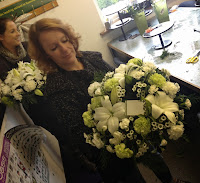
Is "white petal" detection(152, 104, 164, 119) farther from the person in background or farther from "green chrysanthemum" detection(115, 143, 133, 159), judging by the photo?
the person in background

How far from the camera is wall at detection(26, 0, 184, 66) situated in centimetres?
109

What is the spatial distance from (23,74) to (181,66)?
99 centimetres

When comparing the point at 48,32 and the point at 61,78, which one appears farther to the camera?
the point at 61,78

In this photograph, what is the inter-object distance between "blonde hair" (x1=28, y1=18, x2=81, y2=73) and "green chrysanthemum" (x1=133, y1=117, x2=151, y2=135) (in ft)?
1.68

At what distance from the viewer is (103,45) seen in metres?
1.32

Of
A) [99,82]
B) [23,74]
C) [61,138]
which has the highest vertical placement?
[23,74]

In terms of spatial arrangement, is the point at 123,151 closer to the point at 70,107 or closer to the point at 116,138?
the point at 116,138

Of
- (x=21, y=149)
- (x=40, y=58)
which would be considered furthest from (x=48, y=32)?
(x=21, y=149)

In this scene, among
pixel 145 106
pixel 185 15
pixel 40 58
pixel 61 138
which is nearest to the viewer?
pixel 145 106

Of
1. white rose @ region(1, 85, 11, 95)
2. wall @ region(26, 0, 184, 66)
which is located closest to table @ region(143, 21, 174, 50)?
wall @ region(26, 0, 184, 66)

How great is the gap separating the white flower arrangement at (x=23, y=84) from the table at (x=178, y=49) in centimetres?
54

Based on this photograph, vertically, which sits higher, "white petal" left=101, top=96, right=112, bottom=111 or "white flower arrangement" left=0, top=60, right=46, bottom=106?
"white flower arrangement" left=0, top=60, right=46, bottom=106

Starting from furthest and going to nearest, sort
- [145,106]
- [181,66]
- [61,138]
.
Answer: [181,66] → [61,138] → [145,106]

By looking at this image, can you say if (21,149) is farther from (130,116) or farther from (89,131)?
(130,116)
